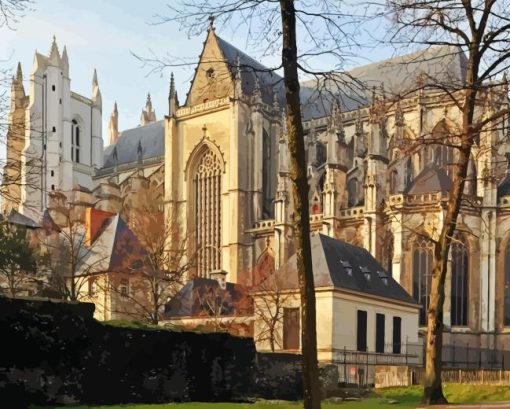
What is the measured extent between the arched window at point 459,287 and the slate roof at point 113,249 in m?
18.1

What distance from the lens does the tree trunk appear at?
9.70 meters

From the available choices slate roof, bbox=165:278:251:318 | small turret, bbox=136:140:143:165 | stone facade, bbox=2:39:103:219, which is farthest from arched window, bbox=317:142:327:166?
stone facade, bbox=2:39:103:219

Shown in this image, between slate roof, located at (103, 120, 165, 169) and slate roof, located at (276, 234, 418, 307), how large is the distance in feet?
133

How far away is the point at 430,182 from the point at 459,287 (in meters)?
6.44

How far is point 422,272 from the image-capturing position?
43469 mm

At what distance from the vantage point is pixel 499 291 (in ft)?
140

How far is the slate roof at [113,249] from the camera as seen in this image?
38188 mm

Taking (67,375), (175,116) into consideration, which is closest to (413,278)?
(175,116)

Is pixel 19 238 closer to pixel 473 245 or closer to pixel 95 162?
pixel 473 245

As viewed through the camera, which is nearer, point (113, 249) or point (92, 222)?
point (113, 249)

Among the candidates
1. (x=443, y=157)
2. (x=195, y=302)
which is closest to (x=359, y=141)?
(x=443, y=157)

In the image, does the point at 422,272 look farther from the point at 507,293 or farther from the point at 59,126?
the point at 59,126

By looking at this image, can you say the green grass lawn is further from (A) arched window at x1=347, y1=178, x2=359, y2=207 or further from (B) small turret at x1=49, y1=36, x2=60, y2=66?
(B) small turret at x1=49, y1=36, x2=60, y2=66

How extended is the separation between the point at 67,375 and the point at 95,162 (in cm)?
6976
